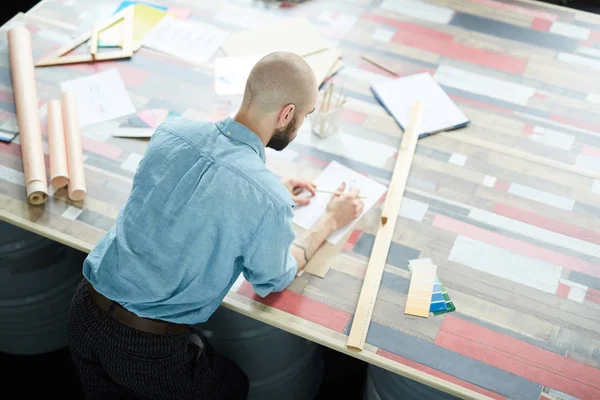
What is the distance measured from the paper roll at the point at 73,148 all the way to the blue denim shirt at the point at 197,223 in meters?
0.35

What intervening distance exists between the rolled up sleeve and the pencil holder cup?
1.99 feet

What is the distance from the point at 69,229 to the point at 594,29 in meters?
2.14

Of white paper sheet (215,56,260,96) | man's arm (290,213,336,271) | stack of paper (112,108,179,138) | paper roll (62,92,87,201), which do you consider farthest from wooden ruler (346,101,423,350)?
paper roll (62,92,87,201)

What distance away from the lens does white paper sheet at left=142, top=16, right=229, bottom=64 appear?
250 cm

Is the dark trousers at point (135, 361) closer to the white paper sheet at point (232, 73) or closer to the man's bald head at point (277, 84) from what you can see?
the man's bald head at point (277, 84)

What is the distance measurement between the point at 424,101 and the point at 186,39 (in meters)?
0.93

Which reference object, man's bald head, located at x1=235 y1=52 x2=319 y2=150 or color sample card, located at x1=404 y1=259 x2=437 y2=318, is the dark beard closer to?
man's bald head, located at x1=235 y1=52 x2=319 y2=150

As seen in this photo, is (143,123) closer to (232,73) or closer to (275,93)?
(232,73)

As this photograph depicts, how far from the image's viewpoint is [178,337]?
1821 mm

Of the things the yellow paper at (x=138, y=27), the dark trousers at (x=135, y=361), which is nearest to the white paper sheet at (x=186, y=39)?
the yellow paper at (x=138, y=27)

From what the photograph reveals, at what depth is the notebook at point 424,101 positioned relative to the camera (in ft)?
7.47

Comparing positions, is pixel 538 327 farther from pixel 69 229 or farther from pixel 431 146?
pixel 69 229

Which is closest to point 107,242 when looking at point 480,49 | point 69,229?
point 69,229

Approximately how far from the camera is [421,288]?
1.82m
